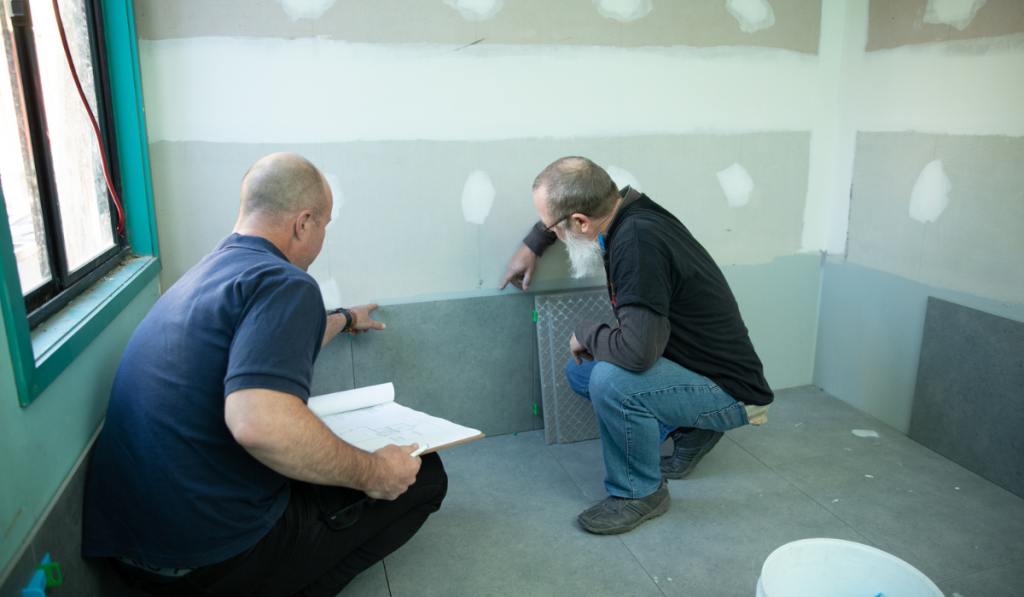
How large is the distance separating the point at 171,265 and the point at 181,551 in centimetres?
123

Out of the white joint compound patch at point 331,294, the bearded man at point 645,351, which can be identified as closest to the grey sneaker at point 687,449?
the bearded man at point 645,351

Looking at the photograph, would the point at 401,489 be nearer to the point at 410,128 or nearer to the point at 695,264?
the point at 695,264

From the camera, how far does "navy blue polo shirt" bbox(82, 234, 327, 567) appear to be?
121cm

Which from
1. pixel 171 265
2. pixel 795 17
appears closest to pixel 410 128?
pixel 171 265

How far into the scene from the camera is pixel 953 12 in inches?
89.9

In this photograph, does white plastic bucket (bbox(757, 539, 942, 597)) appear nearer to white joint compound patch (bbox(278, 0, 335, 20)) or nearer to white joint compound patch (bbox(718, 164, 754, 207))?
white joint compound patch (bbox(718, 164, 754, 207))

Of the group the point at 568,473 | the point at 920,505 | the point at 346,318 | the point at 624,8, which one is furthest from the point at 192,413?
the point at 920,505

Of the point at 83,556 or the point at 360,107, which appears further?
the point at 360,107

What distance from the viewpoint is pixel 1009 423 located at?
2.18 metres

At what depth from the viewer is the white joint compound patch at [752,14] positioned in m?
2.60

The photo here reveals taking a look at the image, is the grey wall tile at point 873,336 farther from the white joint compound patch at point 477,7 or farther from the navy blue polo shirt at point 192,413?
the navy blue polo shirt at point 192,413

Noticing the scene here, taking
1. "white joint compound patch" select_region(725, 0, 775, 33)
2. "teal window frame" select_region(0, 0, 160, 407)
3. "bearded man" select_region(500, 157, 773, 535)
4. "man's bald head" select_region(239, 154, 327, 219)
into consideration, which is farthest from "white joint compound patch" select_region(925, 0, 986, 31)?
Answer: "teal window frame" select_region(0, 0, 160, 407)

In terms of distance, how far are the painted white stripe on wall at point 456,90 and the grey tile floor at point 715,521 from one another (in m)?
1.30

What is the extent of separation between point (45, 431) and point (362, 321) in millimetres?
1210
